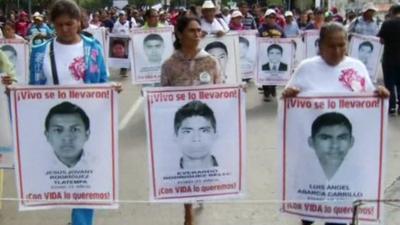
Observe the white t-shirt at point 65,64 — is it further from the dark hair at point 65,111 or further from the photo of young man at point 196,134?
the photo of young man at point 196,134

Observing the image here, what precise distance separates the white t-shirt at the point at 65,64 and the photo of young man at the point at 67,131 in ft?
0.75

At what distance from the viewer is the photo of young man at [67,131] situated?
5.18 meters

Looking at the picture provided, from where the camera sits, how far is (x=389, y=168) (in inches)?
326

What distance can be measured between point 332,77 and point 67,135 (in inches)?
73.5

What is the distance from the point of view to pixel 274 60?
1355 cm

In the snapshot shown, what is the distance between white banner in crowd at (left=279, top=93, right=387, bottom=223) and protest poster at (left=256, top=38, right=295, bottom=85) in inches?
333

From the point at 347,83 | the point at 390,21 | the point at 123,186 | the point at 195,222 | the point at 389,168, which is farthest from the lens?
the point at 390,21

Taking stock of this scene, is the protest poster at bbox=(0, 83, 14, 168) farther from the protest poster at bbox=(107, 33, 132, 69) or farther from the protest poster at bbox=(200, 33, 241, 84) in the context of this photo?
the protest poster at bbox=(107, 33, 132, 69)

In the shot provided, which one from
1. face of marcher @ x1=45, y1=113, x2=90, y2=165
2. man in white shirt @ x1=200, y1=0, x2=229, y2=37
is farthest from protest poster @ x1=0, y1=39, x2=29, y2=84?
face of marcher @ x1=45, y1=113, x2=90, y2=165

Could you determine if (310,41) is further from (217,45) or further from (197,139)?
(197,139)

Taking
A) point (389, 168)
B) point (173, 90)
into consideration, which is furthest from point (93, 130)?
point (389, 168)

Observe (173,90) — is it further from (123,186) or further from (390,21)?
(390,21)

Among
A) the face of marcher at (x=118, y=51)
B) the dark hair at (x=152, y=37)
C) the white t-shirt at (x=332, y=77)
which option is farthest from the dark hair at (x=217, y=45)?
the face of marcher at (x=118, y=51)

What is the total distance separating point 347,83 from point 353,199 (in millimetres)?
781
